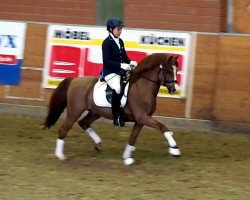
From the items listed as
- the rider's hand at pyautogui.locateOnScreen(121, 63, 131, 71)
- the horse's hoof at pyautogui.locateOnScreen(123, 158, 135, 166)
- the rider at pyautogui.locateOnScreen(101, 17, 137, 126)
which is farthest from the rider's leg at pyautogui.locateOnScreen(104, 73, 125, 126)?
the horse's hoof at pyautogui.locateOnScreen(123, 158, 135, 166)

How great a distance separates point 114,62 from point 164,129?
1228 mm

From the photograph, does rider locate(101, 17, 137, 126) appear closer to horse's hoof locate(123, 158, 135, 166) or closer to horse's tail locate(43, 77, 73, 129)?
horse's hoof locate(123, 158, 135, 166)

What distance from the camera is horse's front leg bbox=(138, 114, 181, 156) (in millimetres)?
8188

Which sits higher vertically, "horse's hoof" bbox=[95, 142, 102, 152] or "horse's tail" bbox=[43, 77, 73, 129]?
"horse's tail" bbox=[43, 77, 73, 129]

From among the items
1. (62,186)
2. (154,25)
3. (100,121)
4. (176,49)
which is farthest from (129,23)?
(62,186)

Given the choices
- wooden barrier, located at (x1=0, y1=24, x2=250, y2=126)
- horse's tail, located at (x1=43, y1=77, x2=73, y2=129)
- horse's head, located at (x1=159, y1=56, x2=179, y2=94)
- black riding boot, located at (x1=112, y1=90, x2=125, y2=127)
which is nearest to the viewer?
horse's head, located at (x1=159, y1=56, x2=179, y2=94)

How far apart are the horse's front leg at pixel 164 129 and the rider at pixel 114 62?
0.43 meters

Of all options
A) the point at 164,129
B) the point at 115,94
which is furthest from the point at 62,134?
the point at 164,129

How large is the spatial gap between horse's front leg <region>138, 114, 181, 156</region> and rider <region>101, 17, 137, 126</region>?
0.43 meters

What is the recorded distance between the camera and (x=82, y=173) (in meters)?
7.96

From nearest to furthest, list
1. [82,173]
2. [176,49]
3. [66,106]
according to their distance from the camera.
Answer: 1. [82,173]
2. [66,106]
3. [176,49]

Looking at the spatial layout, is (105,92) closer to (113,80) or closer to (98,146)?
(113,80)

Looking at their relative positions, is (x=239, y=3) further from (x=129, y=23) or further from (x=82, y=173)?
(x=82, y=173)

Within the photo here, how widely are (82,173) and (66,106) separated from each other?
1.65 meters
